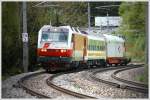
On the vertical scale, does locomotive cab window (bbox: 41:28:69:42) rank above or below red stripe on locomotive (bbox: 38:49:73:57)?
above

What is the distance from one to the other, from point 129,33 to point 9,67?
610 centimetres

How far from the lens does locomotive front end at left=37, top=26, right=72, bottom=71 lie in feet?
78.0

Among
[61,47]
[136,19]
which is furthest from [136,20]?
[61,47]

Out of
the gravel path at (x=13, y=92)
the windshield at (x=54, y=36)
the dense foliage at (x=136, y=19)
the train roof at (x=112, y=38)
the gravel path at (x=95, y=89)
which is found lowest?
the gravel path at (x=95, y=89)

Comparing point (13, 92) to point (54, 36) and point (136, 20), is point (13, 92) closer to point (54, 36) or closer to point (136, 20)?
point (136, 20)

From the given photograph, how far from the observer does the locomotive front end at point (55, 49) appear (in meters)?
23.8

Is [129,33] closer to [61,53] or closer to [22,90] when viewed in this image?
[61,53]

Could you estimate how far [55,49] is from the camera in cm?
2389

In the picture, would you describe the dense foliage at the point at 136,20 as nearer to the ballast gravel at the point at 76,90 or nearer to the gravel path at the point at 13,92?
the ballast gravel at the point at 76,90

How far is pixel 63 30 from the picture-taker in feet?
79.1

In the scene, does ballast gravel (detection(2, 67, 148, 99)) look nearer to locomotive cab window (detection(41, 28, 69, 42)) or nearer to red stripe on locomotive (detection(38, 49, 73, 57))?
red stripe on locomotive (detection(38, 49, 73, 57))

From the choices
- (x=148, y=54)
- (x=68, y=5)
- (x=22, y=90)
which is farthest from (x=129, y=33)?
(x=68, y=5)

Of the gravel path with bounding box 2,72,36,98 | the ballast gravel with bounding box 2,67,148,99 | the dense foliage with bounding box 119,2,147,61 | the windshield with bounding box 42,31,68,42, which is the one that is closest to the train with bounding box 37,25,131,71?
the windshield with bounding box 42,31,68,42

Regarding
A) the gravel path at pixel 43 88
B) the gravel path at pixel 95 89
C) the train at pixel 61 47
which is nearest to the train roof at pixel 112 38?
the train at pixel 61 47
